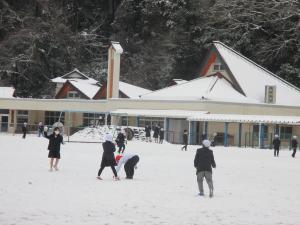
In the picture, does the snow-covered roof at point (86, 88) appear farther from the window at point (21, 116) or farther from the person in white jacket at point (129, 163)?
the person in white jacket at point (129, 163)

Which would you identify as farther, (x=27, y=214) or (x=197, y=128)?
(x=197, y=128)

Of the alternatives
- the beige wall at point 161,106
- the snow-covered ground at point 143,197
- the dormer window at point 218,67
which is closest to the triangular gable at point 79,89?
the beige wall at point 161,106

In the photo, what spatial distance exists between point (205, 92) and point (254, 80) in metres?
6.39

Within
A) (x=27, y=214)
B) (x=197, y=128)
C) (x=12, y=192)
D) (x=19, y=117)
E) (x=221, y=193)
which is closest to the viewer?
(x=27, y=214)

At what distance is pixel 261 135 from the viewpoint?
46.1 meters

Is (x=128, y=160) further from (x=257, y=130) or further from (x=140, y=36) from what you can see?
(x=140, y=36)

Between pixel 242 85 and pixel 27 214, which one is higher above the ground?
pixel 242 85

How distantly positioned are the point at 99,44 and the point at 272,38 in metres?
25.0

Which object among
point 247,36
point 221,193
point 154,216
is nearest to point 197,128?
point 247,36

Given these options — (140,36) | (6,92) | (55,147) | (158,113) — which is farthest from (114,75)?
(55,147)

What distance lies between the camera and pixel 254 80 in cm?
5750

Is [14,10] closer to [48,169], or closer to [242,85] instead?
[242,85]

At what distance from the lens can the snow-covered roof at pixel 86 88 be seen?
66.6 meters

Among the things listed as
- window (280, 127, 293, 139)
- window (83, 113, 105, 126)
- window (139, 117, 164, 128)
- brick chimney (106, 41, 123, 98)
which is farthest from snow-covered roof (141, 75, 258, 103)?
window (83, 113, 105, 126)
